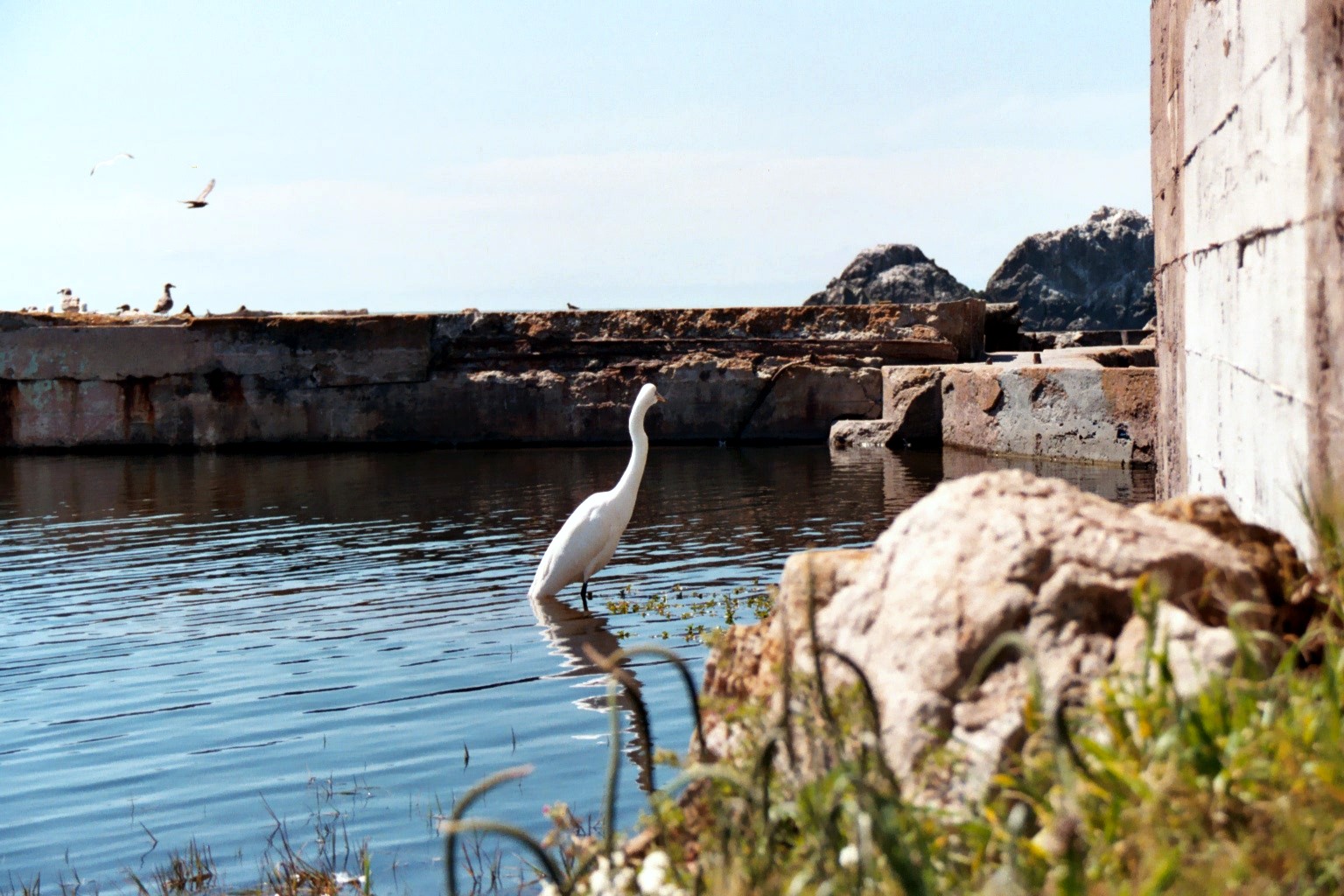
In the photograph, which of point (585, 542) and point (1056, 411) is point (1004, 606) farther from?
point (1056, 411)

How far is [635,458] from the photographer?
902 cm

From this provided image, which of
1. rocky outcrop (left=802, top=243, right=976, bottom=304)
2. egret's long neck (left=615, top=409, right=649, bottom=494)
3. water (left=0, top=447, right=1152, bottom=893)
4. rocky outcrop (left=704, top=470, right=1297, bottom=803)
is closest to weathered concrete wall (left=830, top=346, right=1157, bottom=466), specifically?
water (left=0, top=447, right=1152, bottom=893)

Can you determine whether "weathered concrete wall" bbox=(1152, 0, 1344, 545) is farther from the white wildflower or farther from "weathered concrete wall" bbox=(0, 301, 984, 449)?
"weathered concrete wall" bbox=(0, 301, 984, 449)

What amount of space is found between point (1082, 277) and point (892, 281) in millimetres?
13159

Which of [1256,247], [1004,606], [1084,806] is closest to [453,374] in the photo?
[1256,247]

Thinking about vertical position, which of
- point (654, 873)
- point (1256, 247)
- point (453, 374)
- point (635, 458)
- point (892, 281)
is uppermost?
point (892, 281)

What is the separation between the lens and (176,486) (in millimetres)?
15539

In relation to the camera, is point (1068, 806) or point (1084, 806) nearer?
point (1068, 806)

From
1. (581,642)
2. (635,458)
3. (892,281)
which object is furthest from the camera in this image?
(892,281)

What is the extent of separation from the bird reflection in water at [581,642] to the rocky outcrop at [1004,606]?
8.07 ft

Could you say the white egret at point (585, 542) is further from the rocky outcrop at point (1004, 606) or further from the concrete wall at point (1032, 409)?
the concrete wall at point (1032, 409)

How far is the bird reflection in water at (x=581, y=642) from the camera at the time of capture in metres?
5.90

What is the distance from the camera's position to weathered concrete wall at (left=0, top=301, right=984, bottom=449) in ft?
60.3

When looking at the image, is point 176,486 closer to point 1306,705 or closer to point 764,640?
point 764,640
